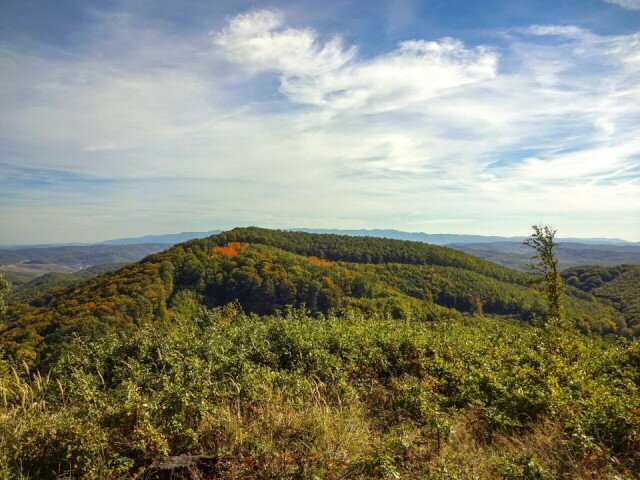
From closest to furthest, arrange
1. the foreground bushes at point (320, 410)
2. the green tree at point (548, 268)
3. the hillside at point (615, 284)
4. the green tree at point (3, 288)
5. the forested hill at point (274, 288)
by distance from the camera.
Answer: the foreground bushes at point (320, 410) → the green tree at point (3, 288) → the green tree at point (548, 268) → the forested hill at point (274, 288) → the hillside at point (615, 284)

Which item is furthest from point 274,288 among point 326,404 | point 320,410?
point 320,410

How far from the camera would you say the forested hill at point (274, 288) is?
53344 millimetres

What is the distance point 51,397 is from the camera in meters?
5.57

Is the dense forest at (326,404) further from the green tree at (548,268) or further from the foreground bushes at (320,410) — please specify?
the green tree at (548,268)

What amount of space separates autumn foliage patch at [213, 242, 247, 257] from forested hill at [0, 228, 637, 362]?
0.27 metres

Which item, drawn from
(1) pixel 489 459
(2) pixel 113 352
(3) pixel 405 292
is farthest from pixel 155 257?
(1) pixel 489 459

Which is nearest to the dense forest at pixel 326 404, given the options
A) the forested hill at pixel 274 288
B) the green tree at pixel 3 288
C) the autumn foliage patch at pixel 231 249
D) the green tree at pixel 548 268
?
the green tree at pixel 3 288

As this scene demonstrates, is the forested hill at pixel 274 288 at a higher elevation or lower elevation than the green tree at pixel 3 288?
lower

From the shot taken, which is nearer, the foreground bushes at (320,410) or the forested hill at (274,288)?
the foreground bushes at (320,410)

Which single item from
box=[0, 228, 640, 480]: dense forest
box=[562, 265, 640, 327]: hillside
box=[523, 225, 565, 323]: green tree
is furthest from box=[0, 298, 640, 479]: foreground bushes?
box=[562, 265, 640, 327]: hillside

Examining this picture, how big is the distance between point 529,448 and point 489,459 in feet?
2.23

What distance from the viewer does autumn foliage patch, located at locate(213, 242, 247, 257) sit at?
296ft

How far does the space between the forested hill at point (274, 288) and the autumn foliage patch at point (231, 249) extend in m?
0.27

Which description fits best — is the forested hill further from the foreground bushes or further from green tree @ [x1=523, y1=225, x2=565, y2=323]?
the foreground bushes
